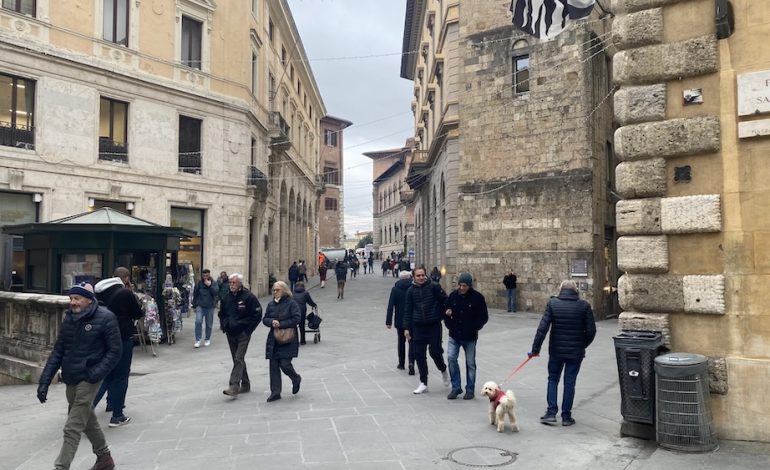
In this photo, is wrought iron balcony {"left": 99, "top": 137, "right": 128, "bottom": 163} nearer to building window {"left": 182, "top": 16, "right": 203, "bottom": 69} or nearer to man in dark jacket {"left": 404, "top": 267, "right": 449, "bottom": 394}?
building window {"left": 182, "top": 16, "right": 203, "bottom": 69}

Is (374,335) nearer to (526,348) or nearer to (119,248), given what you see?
(526,348)

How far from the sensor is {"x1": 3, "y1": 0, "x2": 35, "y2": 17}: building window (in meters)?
16.1

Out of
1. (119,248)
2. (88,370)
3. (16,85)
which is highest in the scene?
(16,85)

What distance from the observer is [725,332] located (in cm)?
573

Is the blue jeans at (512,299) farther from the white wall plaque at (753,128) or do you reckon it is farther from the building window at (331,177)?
the building window at (331,177)

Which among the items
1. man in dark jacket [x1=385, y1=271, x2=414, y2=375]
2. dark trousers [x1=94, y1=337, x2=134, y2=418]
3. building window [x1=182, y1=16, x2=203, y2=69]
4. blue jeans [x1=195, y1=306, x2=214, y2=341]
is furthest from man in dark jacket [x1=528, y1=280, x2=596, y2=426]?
building window [x1=182, y1=16, x2=203, y2=69]

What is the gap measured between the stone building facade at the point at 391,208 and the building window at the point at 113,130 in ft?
130

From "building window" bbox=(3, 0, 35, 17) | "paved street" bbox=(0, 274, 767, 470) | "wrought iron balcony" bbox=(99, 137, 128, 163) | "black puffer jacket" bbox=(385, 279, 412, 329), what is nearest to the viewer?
"paved street" bbox=(0, 274, 767, 470)

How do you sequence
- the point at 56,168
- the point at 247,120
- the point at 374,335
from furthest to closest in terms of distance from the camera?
the point at 247,120
the point at 56,168
the point at 374,335

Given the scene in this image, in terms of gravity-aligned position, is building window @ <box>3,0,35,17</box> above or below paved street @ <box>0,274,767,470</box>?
above

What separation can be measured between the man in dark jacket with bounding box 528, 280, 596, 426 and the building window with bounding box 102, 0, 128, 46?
17.9 m

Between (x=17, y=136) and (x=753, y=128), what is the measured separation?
17788 millimetres

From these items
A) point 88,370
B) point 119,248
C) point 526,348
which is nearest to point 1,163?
point 119,248

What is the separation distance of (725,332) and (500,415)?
2.38 m
